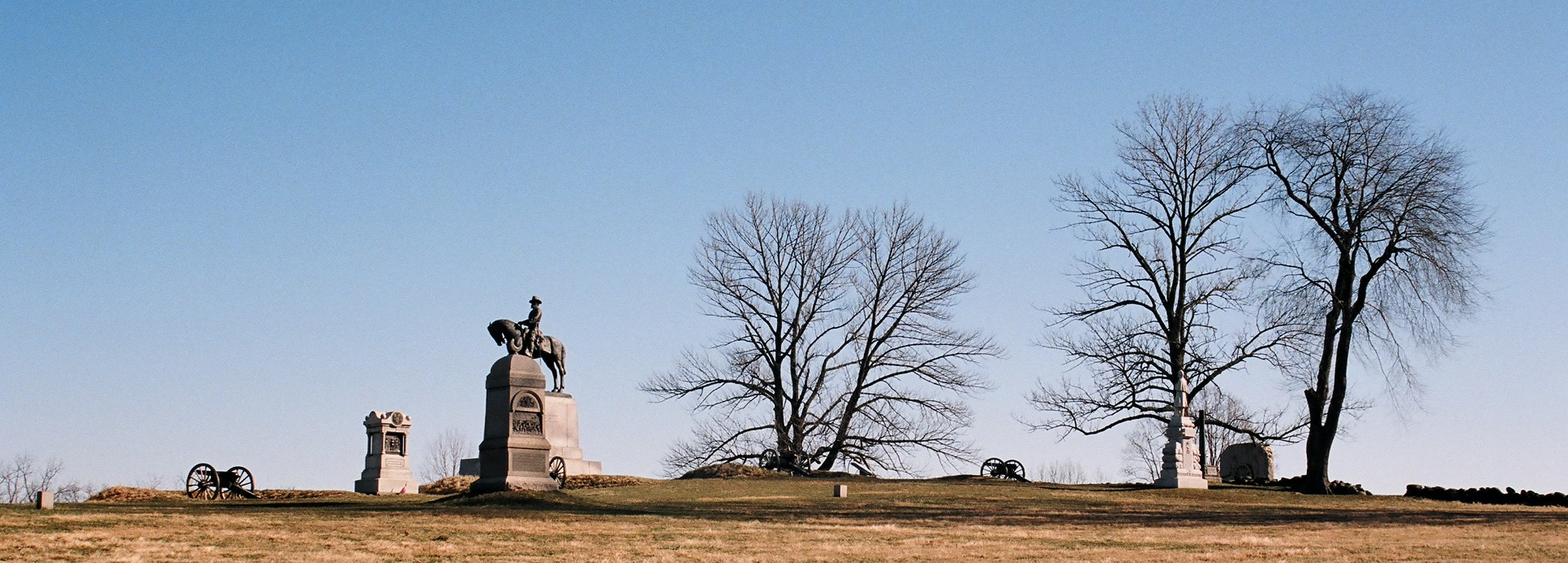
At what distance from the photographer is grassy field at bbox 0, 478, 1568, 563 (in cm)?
1727

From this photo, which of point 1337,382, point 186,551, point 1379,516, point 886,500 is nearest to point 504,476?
point 886,500

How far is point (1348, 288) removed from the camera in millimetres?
33906

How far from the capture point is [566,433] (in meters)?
38.9

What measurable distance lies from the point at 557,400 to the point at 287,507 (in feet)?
46.3

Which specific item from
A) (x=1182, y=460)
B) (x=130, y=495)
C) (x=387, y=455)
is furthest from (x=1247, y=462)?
(x=130, y=495)

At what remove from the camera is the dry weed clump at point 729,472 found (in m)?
36.4

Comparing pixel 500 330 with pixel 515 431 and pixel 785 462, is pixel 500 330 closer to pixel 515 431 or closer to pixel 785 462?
pixel 515 431

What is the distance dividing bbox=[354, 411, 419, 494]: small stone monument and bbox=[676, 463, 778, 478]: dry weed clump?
6945mm

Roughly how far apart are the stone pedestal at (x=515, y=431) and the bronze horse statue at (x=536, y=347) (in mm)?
2904

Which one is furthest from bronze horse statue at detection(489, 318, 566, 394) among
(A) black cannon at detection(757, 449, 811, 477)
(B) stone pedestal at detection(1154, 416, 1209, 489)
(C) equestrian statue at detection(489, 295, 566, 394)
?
(B) stone pedestal at detection(1154, 416, 1209, 489)

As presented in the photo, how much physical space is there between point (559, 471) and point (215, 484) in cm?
804

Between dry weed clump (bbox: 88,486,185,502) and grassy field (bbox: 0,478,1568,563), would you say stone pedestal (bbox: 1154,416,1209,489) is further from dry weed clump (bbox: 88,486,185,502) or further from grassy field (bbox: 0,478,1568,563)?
dry weed clump (bbox: 88,486,185,502)

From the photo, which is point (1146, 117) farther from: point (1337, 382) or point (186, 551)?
point (186, 551)

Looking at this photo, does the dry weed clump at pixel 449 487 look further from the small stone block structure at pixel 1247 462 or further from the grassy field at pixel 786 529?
the small stone block structure at pixel 1247 462
